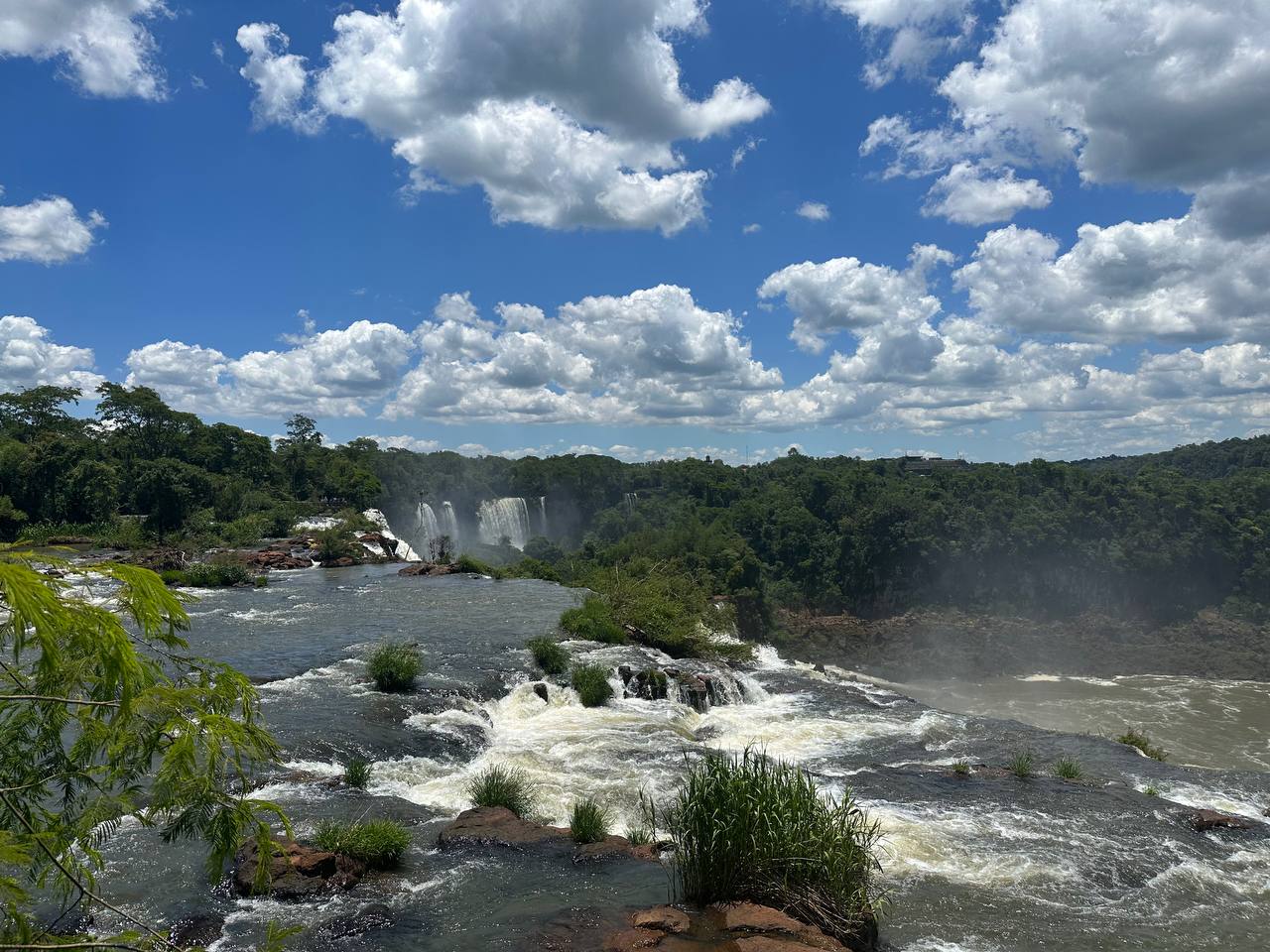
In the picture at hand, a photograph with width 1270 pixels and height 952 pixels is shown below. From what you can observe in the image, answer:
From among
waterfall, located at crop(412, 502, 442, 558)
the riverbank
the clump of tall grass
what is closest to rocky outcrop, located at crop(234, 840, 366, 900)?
the clump of tall grass

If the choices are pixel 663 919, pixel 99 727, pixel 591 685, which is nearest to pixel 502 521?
pixel 591 685

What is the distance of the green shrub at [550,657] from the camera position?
1944 centimetres

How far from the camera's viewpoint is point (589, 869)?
908 cm

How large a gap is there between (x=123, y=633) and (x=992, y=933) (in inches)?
350

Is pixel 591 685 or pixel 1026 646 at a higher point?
pixel 591 685

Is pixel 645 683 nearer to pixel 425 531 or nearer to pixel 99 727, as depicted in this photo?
pixel 99 727

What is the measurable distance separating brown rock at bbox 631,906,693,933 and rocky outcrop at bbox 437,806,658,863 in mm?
1867

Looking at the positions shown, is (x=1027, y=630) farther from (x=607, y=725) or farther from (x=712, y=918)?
(x=712, y=918)

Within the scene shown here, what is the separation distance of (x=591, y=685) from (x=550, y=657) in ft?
6.61

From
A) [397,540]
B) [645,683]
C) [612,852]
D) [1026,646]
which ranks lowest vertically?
[1026,646]

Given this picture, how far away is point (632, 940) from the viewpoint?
704 centimetres

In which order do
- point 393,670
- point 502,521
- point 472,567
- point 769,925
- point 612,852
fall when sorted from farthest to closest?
1. point 502,521
2. point 472,567
3. point 393,670
4. point 612,852
5. point 769,925

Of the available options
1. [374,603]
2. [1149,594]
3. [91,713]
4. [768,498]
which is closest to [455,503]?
[768,498]

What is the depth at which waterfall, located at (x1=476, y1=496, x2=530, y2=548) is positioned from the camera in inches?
2785
